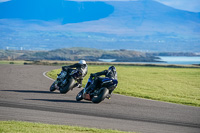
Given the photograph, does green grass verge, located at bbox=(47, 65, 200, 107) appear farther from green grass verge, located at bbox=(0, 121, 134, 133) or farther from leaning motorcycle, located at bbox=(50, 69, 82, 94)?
green grass verge, located at bbox=(0, 121, 134, 133)

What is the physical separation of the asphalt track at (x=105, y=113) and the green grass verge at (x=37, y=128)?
68cm

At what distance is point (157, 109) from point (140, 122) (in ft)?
9.67

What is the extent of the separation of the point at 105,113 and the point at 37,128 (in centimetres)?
369

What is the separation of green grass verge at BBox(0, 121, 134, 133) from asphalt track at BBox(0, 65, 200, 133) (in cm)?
68

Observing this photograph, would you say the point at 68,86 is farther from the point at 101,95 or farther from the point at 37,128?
the point at 37,128

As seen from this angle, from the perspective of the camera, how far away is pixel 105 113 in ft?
45.8

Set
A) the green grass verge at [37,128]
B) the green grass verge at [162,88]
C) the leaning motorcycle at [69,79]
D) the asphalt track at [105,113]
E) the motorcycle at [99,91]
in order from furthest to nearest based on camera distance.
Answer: the green grass verge at [162,88] → the leaning motorcycle at [69,79] → the motorcycle at [99,91] → the asphalt track at [105,113] → the green grass verge at [37,128]

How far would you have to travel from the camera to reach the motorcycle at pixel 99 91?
52.4ft

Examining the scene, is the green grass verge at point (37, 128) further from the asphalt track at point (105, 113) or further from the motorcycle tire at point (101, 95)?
the motorcycle tire at point (101, 95)

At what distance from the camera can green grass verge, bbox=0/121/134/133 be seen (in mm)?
10312

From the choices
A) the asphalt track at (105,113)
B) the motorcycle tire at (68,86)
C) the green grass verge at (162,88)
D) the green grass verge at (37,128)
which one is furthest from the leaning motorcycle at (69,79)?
the green grass verge at (37,128)

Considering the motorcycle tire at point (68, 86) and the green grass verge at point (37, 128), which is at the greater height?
the motorcycle tire at point (68, 86)

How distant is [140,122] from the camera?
1248 centimetres

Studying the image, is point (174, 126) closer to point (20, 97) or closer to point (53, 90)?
point (20, 97)
